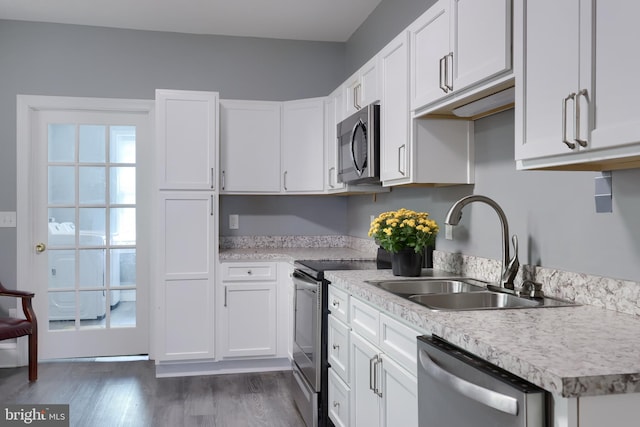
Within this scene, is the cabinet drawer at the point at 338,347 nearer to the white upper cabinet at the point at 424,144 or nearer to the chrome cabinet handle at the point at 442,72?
the white upper cabinet at the point at 424,144

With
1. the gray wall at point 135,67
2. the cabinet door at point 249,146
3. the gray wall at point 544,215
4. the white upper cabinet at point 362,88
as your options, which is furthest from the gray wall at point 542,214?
the gray wall at point 135,67

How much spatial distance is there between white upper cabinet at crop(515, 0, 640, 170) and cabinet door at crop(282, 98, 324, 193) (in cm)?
263

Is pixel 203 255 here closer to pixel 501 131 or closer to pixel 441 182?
pixel 441 182

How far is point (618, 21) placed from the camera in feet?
4.14

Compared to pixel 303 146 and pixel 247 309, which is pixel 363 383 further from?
pixel 303 146

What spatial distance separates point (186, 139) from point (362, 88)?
1375 mm

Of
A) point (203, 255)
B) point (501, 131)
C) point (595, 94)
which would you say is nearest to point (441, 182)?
point (501, 131)

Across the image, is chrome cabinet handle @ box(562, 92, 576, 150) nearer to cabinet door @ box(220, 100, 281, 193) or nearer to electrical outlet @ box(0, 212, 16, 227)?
cabinet door @ box(220, 100, 281, 193)

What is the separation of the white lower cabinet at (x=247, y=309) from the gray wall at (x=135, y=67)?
3.12 ft

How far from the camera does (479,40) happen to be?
1.87 meters

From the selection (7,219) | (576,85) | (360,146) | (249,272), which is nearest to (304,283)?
(360,146)

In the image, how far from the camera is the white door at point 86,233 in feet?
14.3

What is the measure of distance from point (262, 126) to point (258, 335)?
1.55m

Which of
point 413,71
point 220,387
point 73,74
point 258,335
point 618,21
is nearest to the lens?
point 618,21
